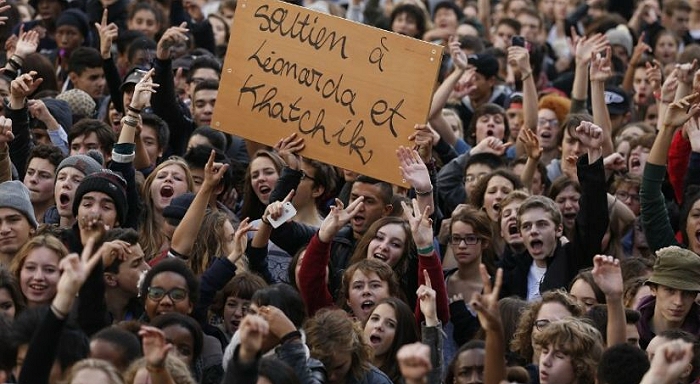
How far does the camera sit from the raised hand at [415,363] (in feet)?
23.6

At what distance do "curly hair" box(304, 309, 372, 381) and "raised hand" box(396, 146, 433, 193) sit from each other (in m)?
1.71

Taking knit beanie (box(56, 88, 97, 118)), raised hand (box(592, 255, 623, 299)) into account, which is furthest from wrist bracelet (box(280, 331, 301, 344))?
knit beanie (box(56, 88, 97, 118))

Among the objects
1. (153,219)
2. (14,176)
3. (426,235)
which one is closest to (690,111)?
(426,235)

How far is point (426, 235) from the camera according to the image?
31.4 ft

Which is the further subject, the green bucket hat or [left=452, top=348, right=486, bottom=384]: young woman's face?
the green bucket hat

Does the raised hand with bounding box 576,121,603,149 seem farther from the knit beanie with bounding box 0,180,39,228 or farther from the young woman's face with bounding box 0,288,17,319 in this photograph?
the young woman's face with bounding box 0,288,17,319

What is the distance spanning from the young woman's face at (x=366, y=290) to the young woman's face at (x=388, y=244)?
0.51 meters

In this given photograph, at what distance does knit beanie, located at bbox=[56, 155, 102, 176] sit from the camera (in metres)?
10.4

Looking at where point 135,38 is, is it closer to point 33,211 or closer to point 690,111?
point 33,211

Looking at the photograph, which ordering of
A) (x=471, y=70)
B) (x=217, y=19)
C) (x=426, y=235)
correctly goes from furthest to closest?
(x=217, y=19) → (x=471, y=70) → (x=426, y=235)

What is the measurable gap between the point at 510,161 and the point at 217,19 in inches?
198

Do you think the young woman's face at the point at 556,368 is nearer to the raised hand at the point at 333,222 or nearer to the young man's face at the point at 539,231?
the raised hand at the point at 333,222

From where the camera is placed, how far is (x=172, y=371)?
7727mm

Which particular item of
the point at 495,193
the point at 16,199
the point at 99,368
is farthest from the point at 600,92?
the point at 99,368
